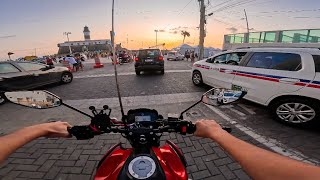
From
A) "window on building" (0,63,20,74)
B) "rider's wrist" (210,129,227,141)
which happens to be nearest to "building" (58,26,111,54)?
"window on building" (0,63,20,74)

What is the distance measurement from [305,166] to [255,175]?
0.24m

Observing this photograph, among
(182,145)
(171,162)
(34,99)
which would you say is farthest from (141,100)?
(171,162)

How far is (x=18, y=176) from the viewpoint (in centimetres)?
320

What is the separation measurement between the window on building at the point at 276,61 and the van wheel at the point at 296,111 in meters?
0.75

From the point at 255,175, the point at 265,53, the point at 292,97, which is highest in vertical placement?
the point at 265,53

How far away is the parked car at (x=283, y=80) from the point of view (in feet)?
14.2

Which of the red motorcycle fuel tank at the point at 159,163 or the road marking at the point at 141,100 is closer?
the red motorcycle fuel tank at the point at 159,163

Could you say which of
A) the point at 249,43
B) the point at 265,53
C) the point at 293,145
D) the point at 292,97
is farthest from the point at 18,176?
the point at 249,43

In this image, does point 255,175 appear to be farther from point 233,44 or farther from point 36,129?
point 233,44

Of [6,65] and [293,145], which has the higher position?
[6,65]

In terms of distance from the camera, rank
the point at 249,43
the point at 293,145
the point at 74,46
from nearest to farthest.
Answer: the point at 293,145 → the point at 249,43 → the point at 74,46

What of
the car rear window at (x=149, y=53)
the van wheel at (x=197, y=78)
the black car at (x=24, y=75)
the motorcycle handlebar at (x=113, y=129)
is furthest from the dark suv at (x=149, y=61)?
the motorcycle handlebar at (x=113, y=129)

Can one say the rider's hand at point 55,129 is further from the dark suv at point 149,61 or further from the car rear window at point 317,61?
the dark suv at point 149,61

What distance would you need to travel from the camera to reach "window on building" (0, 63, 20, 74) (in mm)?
8089
